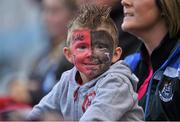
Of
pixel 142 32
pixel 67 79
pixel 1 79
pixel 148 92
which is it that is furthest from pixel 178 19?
pixel 1 79

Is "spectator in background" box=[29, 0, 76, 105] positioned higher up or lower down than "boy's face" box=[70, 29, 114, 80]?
lower down

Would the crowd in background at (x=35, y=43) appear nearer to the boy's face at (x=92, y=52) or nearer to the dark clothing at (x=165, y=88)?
the dark clothing at (x=165, y=88)

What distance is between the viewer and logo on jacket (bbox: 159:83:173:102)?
9.04 feet

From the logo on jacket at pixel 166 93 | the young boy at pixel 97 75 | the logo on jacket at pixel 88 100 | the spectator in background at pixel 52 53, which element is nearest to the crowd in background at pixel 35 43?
the spectator in background at pixel 52 53

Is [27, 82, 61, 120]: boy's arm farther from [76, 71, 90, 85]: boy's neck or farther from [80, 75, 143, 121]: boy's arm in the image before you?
[80, 75, 143, 121]: boy's arm

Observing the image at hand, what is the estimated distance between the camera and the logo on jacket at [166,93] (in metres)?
2.76

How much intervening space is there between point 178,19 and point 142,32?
200 mm

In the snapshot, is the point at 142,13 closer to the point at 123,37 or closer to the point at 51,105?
the point at 123,37

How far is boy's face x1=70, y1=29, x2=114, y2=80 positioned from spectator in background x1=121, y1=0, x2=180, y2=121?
0.55m

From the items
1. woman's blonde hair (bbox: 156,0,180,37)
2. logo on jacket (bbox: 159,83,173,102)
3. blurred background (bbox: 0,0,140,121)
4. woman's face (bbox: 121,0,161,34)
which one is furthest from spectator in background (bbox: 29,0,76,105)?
logo on jacket (bbox: 159,83,173,102)

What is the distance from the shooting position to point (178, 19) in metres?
3.04

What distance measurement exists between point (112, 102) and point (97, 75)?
0.15 metres

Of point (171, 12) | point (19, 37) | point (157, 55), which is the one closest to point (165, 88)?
point (157, 55)

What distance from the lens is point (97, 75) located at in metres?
2.29
